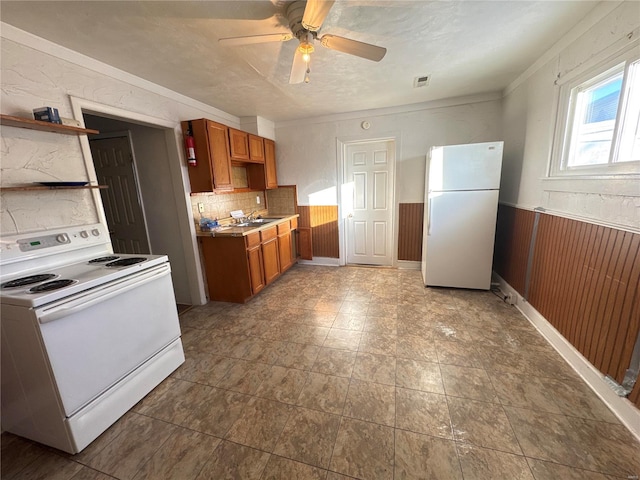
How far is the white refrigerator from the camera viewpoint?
2734mm

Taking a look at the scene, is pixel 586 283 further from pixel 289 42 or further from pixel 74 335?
pixel 74 335

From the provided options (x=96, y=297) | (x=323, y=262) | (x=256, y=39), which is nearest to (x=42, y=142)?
(x=96, y=297)

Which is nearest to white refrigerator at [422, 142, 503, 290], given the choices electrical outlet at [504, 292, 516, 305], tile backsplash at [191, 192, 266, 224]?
electrical outlet at [504, 292, 516, 305]

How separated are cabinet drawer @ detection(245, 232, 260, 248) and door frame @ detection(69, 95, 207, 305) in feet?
2.09

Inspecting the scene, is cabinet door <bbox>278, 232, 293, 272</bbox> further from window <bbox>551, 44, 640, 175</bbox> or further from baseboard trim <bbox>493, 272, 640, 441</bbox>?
window <bbox>551, 44, 640, 175</bbox>

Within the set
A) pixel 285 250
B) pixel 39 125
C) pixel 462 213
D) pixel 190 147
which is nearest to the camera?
A: pixel 39 125

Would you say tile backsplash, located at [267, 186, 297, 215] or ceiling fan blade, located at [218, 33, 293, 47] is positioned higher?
ceiling fan blade, located at [218, 33, 293, 47]

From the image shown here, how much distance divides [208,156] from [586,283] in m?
3.44

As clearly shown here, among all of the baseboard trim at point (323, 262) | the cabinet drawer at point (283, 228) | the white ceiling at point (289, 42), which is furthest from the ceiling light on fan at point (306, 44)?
the baseboard trim at point (323, 262)

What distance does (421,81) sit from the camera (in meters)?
2.65

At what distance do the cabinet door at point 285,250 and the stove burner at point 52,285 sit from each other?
2.38m

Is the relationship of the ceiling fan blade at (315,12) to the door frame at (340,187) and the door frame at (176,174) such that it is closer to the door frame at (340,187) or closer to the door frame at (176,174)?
the door frame at (176,174)

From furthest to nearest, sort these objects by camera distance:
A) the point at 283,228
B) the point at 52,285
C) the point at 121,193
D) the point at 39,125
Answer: the point at 283,228, the point at 121,193, the point at 39,125, the point at 52,285

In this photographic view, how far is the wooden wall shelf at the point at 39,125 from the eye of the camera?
1428mm
